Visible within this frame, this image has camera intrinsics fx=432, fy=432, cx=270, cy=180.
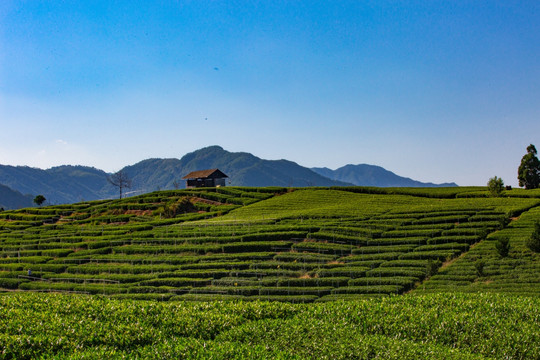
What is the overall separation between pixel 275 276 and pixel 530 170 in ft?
219

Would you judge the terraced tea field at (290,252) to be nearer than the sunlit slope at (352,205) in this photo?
Yes

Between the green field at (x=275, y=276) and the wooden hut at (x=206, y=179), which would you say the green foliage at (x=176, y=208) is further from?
the wooden hut at (x=206, y=179)

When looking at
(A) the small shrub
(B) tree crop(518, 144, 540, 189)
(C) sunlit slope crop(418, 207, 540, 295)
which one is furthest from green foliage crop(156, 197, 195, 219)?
(B) tree crop(518, 144, 540, 189)

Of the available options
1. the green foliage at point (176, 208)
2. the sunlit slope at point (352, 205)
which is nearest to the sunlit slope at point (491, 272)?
the sunlit slope at point (352, 205)

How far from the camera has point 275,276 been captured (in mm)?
39688

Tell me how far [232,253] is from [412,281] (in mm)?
20308

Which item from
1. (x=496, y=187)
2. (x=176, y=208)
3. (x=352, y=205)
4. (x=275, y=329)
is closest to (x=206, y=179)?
(x=176, y=208)

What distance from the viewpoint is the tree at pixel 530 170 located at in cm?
8275

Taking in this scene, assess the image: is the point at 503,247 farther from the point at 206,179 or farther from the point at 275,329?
the point at 206,179

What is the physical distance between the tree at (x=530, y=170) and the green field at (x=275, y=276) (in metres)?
10.2

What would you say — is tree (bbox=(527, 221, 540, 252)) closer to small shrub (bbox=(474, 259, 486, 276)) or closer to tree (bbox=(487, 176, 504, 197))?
small shrub (bbox=(474, 259, 486, 276))

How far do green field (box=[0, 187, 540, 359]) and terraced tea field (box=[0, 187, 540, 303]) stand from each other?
7.0 inches

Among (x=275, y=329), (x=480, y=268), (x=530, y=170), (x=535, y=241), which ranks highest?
(x=530, y=170)

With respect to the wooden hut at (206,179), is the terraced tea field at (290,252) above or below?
below
